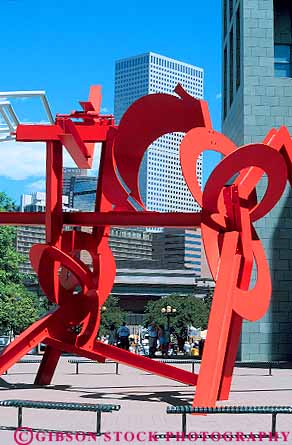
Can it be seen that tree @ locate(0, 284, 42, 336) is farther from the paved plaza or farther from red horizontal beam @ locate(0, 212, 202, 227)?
red horizontal beam @ locate(0, 212, 202, 227)

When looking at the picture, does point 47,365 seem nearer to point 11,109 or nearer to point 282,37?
point 11,109

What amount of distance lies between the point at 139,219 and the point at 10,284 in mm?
21040

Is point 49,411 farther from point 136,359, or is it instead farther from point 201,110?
point 201,110

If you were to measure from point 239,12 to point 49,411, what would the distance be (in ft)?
78.8

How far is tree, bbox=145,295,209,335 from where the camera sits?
75000mm

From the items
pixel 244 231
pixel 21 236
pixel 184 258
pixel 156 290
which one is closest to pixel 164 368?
pixel 244 231

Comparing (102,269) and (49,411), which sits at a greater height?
(102,269)

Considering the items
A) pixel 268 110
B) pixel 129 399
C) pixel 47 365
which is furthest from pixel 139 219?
pixel 268 110

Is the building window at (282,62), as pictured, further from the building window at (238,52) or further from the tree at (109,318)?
the tree at (109,318)

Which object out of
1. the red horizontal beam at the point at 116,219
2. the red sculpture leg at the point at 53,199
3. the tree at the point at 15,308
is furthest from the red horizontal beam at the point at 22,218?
the tree at the point at 15,308

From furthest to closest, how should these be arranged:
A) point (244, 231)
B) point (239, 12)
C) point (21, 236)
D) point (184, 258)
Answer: point (184, 258) < point (21, 236) < point (239, 12) < point (244, 231)

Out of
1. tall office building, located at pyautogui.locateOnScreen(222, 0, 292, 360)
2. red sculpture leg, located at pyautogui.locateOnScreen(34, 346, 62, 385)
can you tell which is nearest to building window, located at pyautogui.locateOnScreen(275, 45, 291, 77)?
tall office building, located at pyautogui.locateOnScreen(222, 0, 292, 360)

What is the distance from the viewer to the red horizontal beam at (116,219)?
14203mm

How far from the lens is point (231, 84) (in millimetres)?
34156
